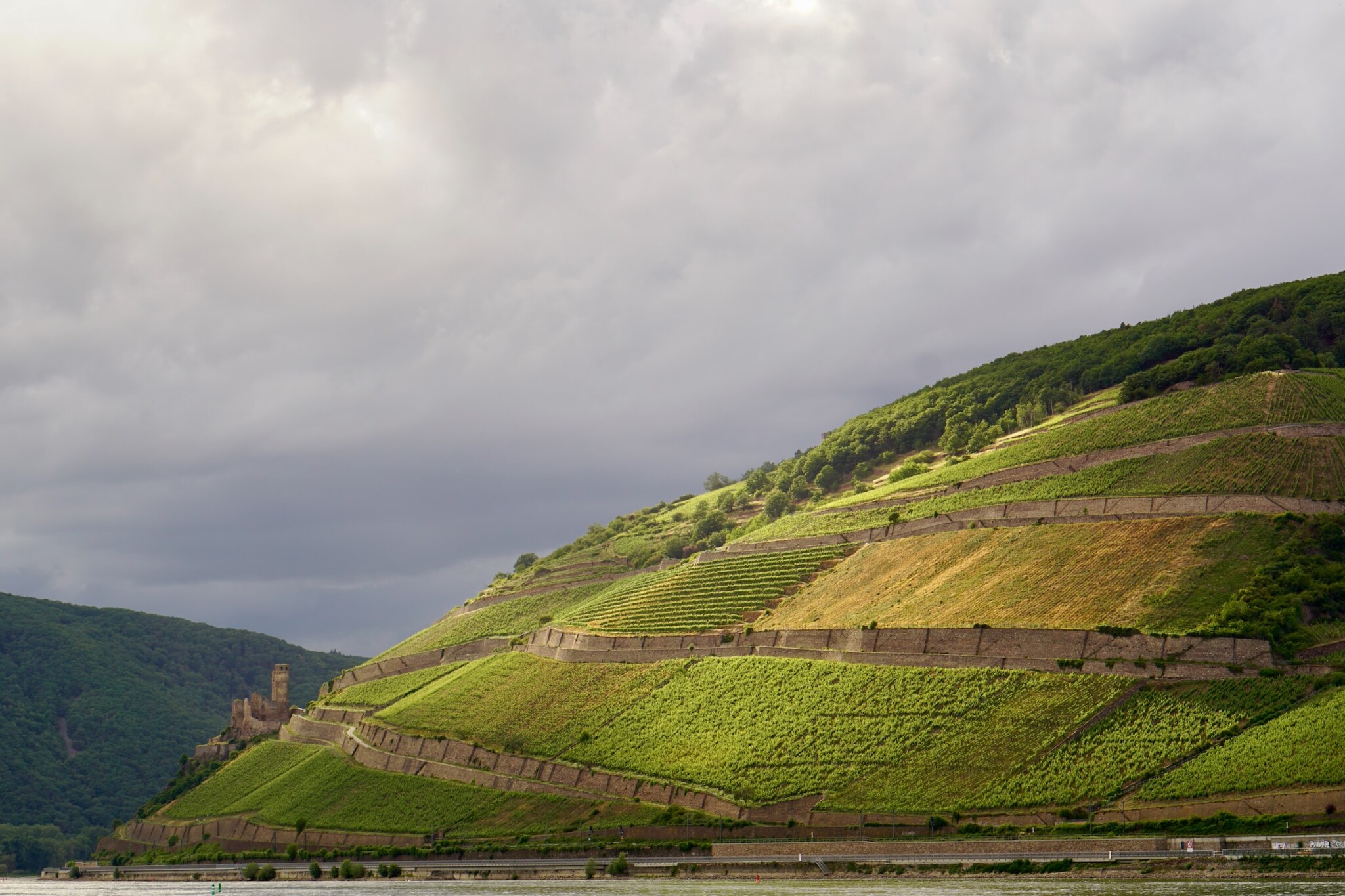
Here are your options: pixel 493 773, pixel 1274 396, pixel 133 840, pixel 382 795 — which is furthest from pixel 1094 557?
pixel 133 840

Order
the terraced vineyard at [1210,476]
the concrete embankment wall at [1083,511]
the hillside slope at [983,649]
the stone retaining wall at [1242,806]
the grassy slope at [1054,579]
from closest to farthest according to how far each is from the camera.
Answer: the stone retaining wall at [1242,806] < the hillside slope at [983,649] < the grassy slope at [1054,579] < the concrete embankment wall at [1083,511] < the terraced vineyard at [1210,476]

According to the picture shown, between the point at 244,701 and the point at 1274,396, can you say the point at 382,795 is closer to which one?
the point at 244,701

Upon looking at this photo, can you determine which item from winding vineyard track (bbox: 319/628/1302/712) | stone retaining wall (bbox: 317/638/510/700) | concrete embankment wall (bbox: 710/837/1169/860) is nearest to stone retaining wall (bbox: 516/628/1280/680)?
winding vineyard track (bbox: 319/628/1302/712)

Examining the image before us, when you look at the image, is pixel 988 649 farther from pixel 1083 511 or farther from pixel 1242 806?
pixel 1242 806

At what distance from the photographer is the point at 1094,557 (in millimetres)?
76812

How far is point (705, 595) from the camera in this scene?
102688 millimetres

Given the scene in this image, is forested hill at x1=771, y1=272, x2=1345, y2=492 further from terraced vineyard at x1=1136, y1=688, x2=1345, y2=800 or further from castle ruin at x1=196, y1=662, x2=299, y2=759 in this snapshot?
castle ruin at x1=196, y1=662, x2=299, y2=759

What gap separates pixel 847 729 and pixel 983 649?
8.39 m

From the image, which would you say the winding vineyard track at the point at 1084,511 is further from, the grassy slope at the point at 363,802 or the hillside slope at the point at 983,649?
the grassy slope at the point at 363,802

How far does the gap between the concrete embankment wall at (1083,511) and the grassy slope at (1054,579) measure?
4.26 ft

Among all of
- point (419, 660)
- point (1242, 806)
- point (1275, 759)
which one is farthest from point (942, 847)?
point (419, 660)

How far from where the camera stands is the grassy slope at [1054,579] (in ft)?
227

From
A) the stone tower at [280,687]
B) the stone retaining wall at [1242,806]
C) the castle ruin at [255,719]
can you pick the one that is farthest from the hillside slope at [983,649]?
the castle ruin at [255,719]

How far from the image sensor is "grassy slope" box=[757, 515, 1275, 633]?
69.2 metres
